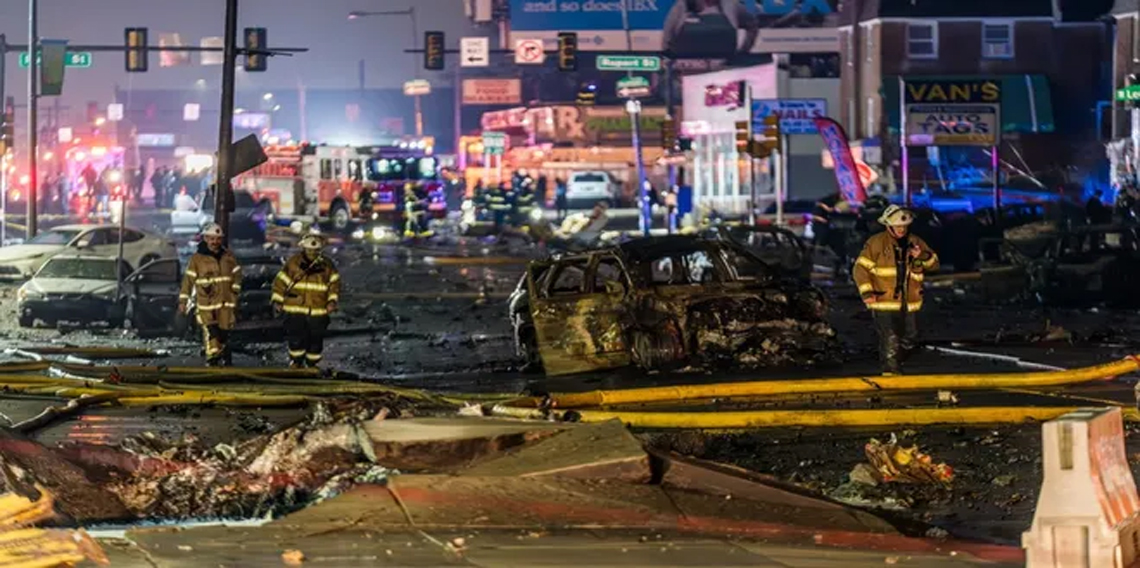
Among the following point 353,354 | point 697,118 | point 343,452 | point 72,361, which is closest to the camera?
point 343,452

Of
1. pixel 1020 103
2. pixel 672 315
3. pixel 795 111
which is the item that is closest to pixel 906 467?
pixel 672 315

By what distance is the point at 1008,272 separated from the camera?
2670 cm

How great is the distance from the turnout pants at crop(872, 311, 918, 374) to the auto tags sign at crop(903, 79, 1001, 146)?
26.8m

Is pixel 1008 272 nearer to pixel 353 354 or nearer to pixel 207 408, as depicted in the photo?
pixel 353 354

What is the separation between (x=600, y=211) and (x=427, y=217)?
5428 millimetres

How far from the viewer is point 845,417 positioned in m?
12.7

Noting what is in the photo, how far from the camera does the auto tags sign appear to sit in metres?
41.8

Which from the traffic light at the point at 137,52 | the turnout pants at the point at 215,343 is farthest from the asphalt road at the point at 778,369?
the traffic light at the point at 137,52

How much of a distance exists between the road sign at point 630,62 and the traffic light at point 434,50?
20.0 feet

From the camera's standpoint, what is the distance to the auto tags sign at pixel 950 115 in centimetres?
4178

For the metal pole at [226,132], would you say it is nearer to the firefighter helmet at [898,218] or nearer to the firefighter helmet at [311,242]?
the firefighter helmet at [311,242]

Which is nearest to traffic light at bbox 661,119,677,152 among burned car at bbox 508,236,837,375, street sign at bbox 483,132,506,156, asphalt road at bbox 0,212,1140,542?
asphalt road at bbox 0,212,1140,542

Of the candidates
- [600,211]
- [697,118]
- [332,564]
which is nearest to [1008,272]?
[332,564]

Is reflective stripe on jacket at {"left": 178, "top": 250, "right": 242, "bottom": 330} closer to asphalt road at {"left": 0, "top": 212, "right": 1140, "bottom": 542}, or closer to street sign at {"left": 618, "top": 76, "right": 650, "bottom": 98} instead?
asphalt road at {"left": 0, "top": 212, "right": 1140, "bottom": 542}
